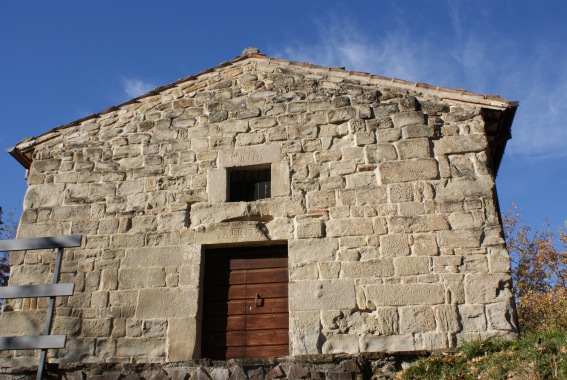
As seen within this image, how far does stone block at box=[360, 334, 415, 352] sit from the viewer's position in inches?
229

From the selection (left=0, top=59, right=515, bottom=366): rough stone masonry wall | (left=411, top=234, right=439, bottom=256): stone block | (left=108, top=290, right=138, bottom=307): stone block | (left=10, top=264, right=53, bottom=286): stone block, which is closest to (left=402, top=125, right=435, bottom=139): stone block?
(left=0, top=59, right=515, bottom=366): rough stone masonry wall

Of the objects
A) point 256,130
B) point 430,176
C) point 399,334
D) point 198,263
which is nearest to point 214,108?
point 256,130

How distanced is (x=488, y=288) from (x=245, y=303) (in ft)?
9.26

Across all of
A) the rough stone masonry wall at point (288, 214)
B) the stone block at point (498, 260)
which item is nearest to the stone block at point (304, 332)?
the rough stone masonry wall at point (288, 214)

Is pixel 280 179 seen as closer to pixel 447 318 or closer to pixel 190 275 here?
pixel 190 275

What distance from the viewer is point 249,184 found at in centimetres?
716

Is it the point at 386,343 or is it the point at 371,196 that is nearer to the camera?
the point at 386,343

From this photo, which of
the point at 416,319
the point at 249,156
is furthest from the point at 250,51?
the point at 416,319

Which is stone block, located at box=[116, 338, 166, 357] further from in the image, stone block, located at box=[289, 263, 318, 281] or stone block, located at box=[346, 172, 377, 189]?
stone block, located at box=[346, 172, 377, 189]

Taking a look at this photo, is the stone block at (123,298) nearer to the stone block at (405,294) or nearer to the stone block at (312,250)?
the stone block at (312,250)

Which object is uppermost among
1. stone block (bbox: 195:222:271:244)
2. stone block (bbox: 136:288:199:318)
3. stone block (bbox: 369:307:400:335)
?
stone block (bbox: 195:222:271:244)

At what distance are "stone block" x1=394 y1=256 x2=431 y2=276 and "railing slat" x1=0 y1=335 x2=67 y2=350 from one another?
12.2 ft

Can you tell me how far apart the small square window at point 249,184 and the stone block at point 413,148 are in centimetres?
176

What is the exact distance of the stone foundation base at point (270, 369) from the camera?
542 centimetres
